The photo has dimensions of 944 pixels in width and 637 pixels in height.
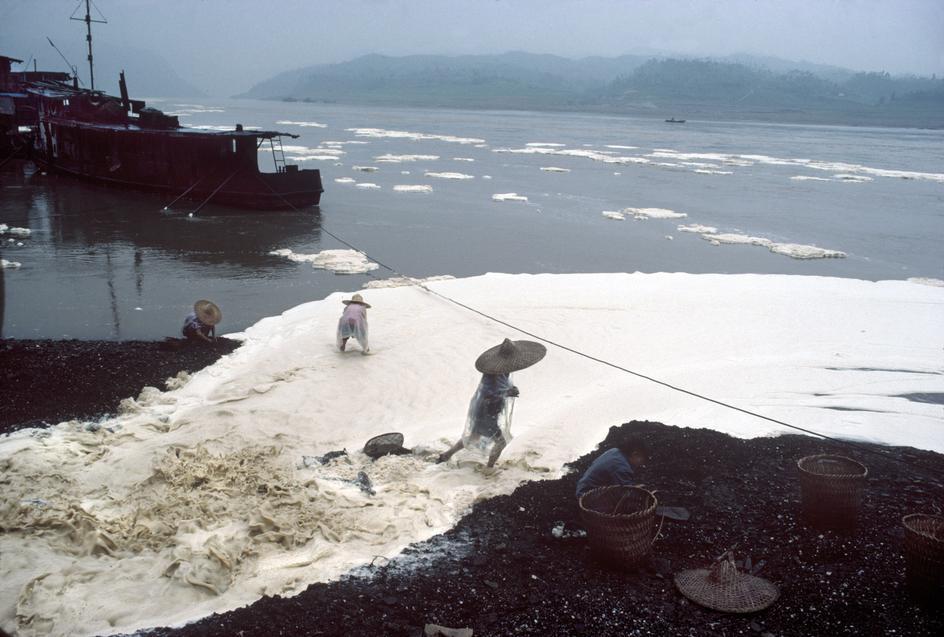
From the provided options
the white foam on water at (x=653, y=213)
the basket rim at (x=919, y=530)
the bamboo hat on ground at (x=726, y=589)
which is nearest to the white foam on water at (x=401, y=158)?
the white foam on water at (x=653, y=213)

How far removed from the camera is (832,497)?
6.36 meters

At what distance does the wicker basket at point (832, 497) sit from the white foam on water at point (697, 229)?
20149mm

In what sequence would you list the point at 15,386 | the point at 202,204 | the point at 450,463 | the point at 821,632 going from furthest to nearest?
the point at 202,204 < the point at 15,386 < the point at 450,463 < the point at 821,632

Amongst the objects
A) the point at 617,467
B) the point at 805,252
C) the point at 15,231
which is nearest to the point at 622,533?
the point at 617,467

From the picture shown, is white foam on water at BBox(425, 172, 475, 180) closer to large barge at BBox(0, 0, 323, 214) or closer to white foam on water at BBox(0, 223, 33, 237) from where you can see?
large barge at BBox(0, 0, 323, 214)

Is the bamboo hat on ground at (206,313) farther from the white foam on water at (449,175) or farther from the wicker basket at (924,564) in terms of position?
the white foam on water at (449,175)

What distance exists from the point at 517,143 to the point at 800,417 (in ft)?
188

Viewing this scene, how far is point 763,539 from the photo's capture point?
21.2 ft

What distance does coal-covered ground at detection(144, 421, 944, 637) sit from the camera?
17.5 ft

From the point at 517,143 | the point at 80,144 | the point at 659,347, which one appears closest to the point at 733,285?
the point at 659,347

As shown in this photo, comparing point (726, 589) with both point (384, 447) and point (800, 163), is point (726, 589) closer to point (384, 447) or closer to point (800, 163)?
point (384, 447)

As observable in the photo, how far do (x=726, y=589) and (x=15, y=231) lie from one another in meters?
24.2

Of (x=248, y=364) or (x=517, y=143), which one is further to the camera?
(x=517, y=143)

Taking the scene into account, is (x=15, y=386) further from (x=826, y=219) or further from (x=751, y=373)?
(x=826, y=219)
